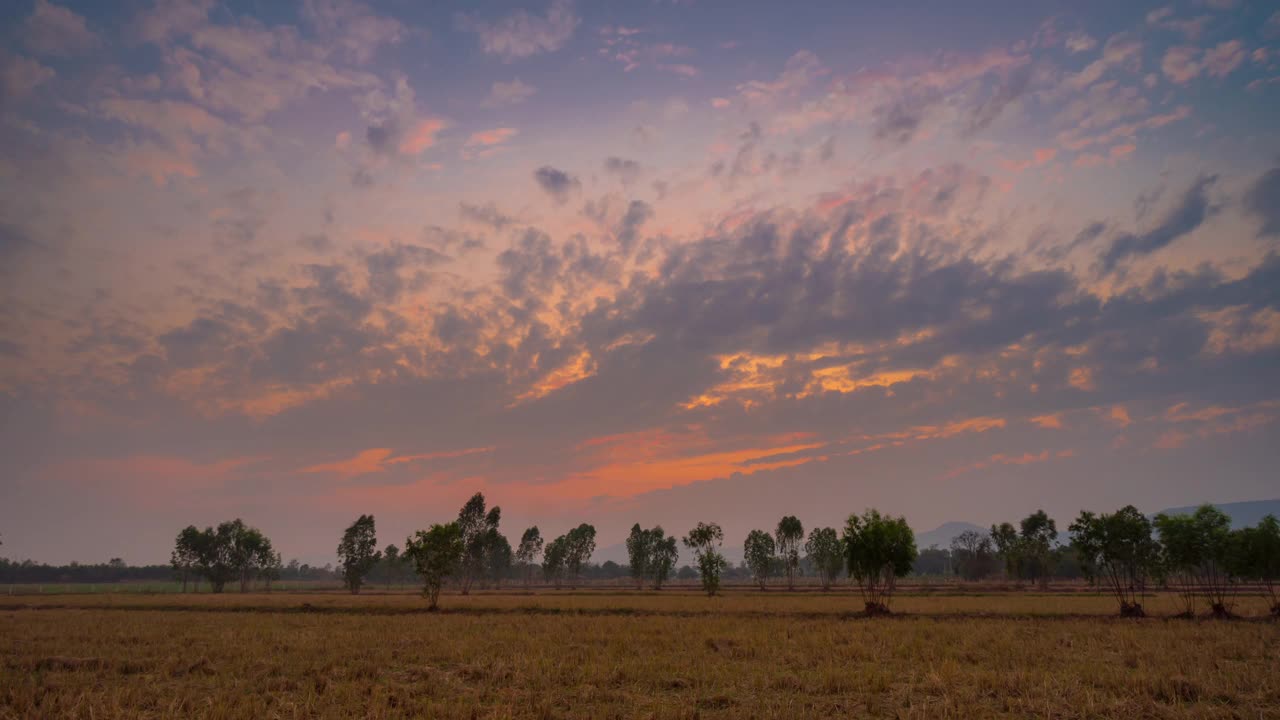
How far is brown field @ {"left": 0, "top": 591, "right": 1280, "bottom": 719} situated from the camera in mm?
17344

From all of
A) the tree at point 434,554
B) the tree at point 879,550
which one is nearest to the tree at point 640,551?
the tree at point 434,554

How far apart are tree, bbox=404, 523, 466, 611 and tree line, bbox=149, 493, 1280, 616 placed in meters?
0.14

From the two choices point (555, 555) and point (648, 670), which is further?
point (555, 555)

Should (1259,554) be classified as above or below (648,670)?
above

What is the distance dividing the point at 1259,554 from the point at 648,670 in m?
53.4

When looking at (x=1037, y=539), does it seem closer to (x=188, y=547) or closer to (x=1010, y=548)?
(x=1010, y=548)

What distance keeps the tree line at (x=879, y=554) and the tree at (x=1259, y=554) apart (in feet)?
0.25

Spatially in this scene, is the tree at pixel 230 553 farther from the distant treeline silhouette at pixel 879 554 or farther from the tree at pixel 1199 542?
the tree at pixel 1199 542

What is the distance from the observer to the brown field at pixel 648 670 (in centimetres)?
A: 1734

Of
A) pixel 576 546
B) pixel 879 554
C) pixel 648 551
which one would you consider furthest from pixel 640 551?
pixel 879 554

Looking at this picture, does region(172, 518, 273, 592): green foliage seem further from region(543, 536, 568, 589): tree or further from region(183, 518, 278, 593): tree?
region(543, 536, 568, 589): tree

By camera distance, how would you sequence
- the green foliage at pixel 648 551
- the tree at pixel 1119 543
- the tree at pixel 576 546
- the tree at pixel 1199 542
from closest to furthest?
1. the tree at pixel 1199 542
2. the tree at pixel 1119 543
3. the green foliage at pixel 648 551
4. the tree at pixel 576 546

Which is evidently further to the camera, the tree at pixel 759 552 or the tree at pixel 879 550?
the tree at pixel 759 552

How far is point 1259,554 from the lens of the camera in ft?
155
